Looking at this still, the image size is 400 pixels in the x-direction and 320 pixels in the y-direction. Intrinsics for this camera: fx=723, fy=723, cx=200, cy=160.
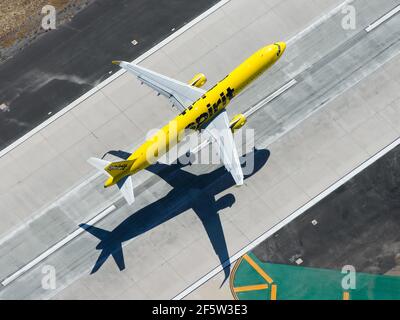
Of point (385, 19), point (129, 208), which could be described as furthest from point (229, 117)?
point (385, 19)

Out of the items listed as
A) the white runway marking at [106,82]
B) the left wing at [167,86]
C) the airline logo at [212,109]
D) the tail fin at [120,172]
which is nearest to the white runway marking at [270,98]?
the airline logo at [212,109]

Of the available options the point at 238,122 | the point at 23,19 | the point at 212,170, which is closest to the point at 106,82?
the point at 23,19

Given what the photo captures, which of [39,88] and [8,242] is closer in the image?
[8,242]

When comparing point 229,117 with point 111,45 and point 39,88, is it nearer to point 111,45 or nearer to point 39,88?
point 111,45

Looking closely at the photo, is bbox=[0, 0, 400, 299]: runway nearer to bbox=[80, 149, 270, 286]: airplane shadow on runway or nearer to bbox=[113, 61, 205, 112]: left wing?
bbox=[80, 149, 270, 286]: airplane shadow on runway

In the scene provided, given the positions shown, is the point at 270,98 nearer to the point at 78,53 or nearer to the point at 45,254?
the point at 78,53

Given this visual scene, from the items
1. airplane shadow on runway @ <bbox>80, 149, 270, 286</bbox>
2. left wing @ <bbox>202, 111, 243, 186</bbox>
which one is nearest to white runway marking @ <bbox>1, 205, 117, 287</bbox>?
airplane shadow on runway @ <bbox>80, 149, 270, 286</bbox>
